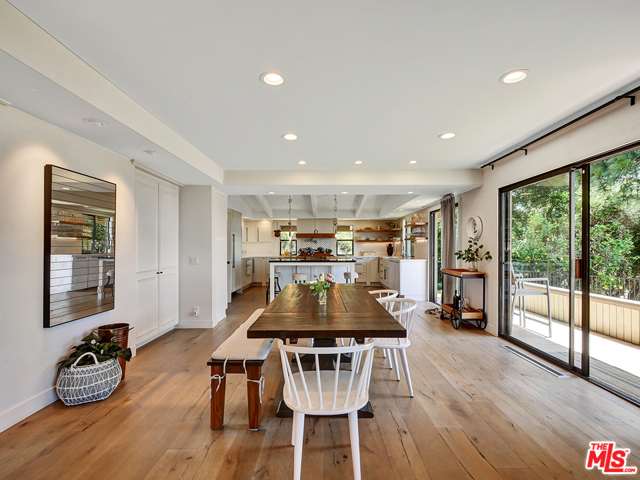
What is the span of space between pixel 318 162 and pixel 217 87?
6.86 ft

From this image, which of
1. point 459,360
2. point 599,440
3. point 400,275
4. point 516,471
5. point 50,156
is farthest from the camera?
point 400,275

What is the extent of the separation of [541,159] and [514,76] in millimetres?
1759

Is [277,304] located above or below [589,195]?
below

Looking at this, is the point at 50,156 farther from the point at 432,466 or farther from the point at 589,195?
the point at 589,195

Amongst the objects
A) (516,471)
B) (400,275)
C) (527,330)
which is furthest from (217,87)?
(400,275)

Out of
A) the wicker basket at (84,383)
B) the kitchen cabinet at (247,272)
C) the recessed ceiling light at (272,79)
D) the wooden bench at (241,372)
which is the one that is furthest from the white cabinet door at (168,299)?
the kitchen cabinet at (247,272)

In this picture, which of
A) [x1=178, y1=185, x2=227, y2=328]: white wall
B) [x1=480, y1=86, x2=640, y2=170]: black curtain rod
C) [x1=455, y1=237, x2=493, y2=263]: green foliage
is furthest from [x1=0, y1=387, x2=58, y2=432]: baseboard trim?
[x1=455, y1=237, x2=493, y2=263]: green foliage

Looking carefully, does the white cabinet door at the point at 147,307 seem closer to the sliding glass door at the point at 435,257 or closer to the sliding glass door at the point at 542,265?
the sliding glass door at the point at 542,265

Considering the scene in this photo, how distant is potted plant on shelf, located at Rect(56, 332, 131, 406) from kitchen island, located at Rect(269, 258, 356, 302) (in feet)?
10.4

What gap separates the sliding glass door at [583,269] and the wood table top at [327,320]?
2002mm

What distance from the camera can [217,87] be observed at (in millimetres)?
2102

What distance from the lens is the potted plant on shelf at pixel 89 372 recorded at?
229cm

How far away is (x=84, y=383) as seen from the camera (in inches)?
91.0

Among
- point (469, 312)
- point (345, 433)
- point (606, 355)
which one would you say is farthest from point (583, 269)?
point (345, 433)
